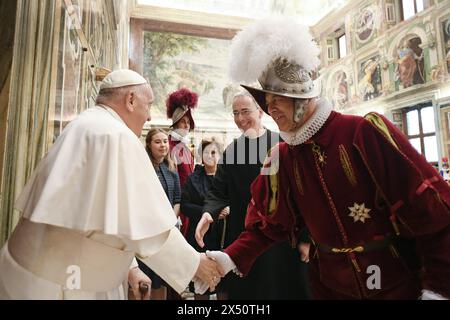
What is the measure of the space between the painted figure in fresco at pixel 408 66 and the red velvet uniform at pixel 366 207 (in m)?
11.6

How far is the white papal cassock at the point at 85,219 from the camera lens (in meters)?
1.41

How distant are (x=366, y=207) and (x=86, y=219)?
51.1 inches

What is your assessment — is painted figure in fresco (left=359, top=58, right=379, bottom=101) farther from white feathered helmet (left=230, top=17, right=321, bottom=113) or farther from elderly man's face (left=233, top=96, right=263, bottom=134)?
white feathered helmet (left=230, top=17, right=321, bottom=113)

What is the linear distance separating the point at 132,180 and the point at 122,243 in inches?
11.1

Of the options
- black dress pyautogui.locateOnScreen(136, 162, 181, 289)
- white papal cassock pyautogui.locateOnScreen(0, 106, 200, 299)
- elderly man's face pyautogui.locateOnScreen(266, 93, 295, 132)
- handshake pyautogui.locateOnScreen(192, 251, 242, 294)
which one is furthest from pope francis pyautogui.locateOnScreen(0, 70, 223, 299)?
black dress pyautogui.locateOnScreen(136, 162, 181, 289)

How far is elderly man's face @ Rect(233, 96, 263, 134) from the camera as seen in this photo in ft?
9.51

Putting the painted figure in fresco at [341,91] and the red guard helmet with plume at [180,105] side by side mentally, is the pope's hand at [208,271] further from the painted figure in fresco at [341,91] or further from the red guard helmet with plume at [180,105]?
the painted figure in fresco at [341,91]

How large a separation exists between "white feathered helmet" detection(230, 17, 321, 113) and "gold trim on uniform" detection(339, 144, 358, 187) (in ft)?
1.13

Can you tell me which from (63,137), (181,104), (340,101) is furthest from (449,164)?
(63,137)

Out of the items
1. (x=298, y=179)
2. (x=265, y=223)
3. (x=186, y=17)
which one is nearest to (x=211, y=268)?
(x=265, y=223)

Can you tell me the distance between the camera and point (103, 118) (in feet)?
5.44

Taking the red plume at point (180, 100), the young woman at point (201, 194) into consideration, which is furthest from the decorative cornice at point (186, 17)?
the young woman at point (201, 194)

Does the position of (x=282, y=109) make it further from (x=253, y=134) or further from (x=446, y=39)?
(x=446, y=39)

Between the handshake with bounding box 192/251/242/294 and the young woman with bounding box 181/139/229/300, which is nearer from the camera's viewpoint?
the handshake with bounding box 192/251/242/294
